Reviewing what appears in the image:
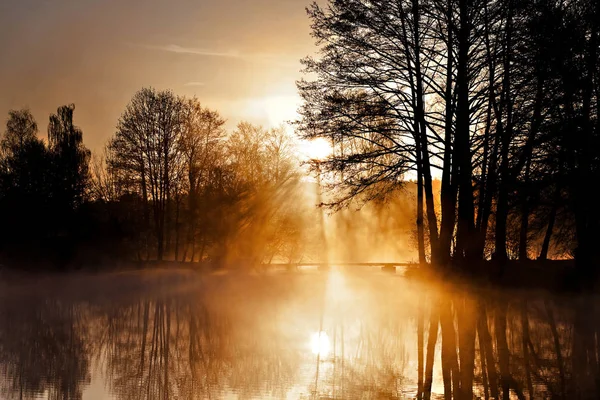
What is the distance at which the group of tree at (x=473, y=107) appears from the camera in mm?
20844

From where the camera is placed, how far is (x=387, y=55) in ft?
79.9

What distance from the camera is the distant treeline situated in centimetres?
4788

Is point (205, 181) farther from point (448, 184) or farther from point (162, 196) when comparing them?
point (448, 184)

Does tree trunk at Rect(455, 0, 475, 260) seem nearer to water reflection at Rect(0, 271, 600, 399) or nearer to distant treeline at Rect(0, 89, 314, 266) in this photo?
water reflection at Rect(0, 271, 600, 399)

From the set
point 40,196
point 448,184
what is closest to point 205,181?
point 40,196

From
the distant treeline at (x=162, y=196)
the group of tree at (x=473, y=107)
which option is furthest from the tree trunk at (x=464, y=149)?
the distant treeline at (x=162, y=196)

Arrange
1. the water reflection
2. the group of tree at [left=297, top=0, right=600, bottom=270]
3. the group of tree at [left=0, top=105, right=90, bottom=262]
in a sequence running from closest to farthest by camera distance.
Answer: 1. the water reflection
2. the group of tree at [left=297, top=0, right=600, bottom=270]
3. the group of tree at [left=0, top=105, right=90, bottom=262]

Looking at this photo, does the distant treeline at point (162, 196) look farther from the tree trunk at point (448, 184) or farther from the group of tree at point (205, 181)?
the tree trunk at point (448, 184)

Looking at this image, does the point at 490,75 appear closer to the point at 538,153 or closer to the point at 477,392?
the point at 538,153

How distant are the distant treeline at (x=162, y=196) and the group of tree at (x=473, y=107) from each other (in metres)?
23.7

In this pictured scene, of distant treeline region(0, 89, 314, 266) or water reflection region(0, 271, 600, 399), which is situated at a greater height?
distant treeline region(0, 89, 314, 266)

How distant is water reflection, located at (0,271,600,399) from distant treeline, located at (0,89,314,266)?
2814 centimetres

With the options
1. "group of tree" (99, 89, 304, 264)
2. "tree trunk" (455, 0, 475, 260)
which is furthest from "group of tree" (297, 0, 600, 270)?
"group of tree" (99, 89, 304, 264)

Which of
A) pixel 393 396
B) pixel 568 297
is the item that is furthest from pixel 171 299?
pixel 393 396
